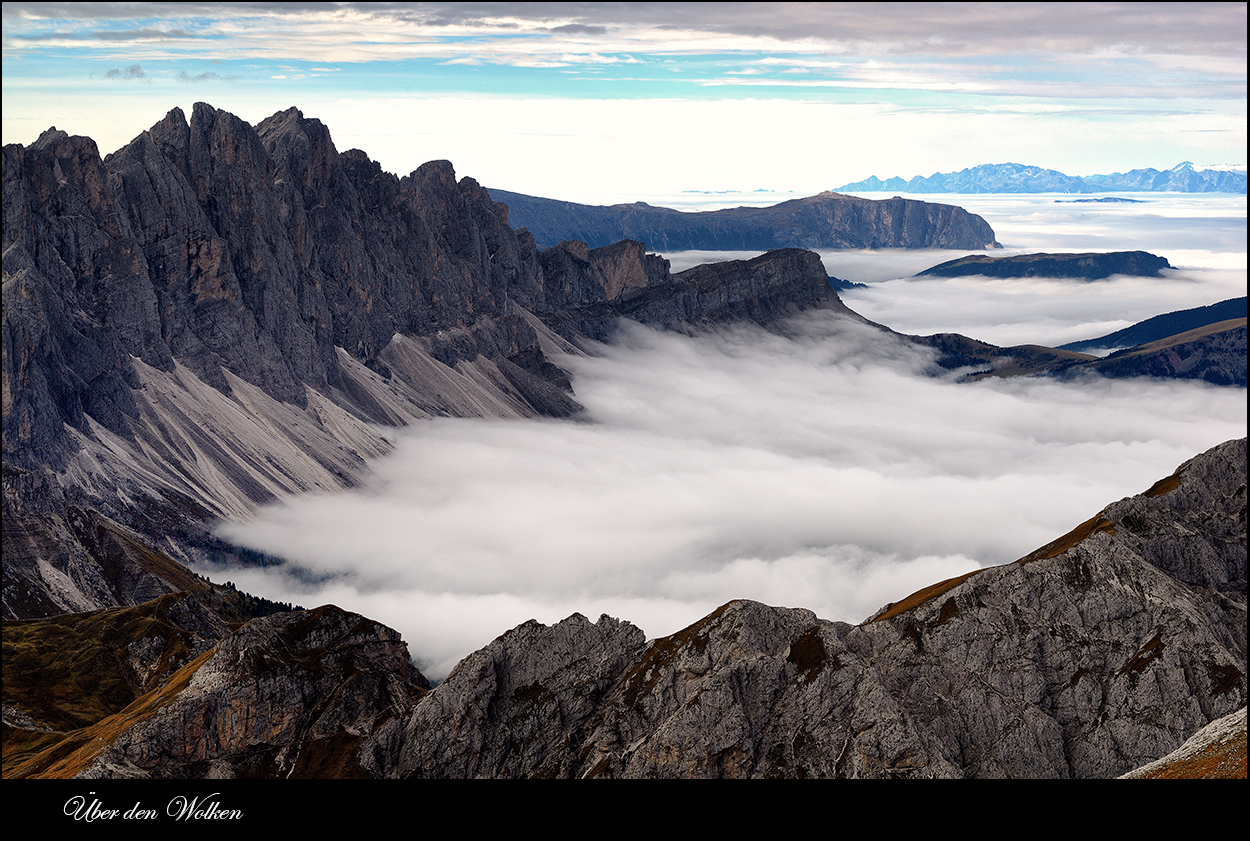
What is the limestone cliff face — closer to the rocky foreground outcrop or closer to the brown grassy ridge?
the rocky foreground outcrop

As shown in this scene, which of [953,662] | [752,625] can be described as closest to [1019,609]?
[953,662]

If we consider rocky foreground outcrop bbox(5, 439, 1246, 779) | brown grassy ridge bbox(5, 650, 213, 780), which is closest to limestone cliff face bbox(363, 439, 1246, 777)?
rocky foreground outcrop bbox(5, 439, 1246, 779)

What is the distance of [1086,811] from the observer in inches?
1563

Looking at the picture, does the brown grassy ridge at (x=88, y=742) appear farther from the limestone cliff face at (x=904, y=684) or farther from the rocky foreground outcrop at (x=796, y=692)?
the limestone cliff face at (x=904, y=684)

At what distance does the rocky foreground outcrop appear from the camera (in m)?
124

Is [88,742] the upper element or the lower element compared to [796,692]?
lower

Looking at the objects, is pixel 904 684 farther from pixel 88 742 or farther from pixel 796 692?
pixel 88 742

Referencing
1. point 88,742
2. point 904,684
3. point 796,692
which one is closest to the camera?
point 796,692

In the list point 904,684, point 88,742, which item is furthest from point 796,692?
point 88,742

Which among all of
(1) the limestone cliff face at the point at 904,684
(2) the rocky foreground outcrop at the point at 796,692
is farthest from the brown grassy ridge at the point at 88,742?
(1) the limestone cliff face at the point at 904,684

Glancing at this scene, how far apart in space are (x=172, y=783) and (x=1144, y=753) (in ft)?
359

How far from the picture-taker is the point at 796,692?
426 feet

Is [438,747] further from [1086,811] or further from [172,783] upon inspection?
[1086,811]

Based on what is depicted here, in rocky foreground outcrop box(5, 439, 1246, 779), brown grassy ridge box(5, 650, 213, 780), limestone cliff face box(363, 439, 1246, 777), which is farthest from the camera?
brown grassy ridge box(5, 650, 213, 780)
